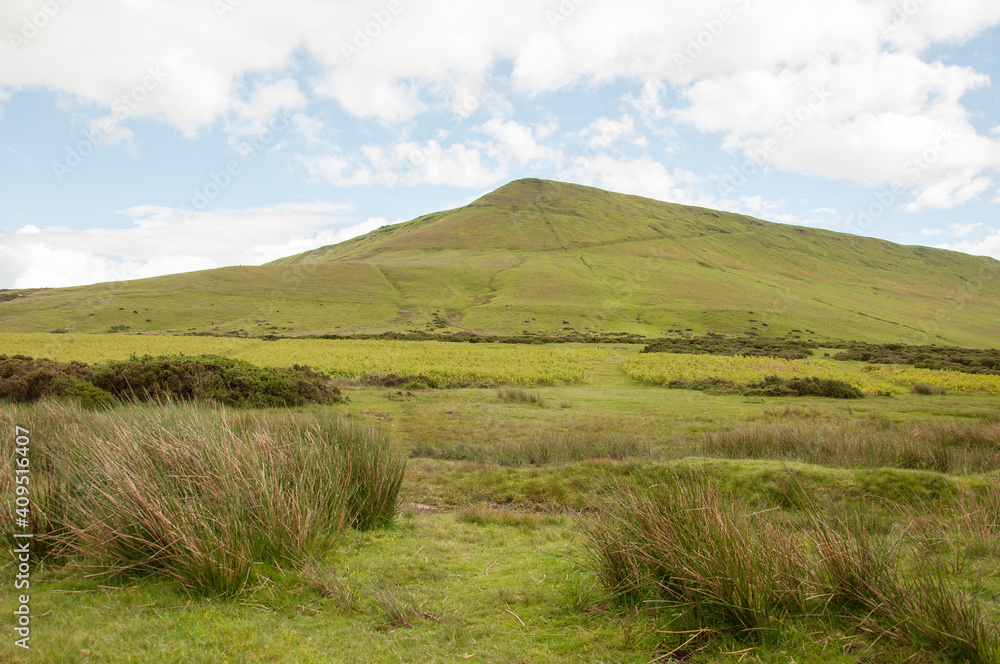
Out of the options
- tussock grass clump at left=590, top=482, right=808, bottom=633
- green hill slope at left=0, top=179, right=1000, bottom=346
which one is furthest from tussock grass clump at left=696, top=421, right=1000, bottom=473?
green hill slope at left=0, top=179, right=1000, bottom=346

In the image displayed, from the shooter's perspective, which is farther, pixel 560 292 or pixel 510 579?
pixel 560 292

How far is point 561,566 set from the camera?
22.1ft

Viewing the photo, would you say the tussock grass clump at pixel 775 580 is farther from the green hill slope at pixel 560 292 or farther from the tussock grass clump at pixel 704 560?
the green hill slope at pixel 560 292

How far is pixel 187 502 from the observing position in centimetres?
571

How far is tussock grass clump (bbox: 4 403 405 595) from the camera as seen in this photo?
17.9 feet

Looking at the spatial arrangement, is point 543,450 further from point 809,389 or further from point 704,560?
point 809,389

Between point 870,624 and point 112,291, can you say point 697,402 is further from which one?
point 112,291

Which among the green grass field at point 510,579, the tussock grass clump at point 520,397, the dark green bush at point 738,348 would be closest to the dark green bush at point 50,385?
the green grass field at point 510,579

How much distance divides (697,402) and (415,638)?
2163 centimetres

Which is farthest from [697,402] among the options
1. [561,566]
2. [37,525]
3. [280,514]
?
[37,525]

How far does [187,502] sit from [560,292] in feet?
321

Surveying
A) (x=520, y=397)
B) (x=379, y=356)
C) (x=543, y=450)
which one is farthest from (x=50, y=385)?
(x=379, y=356)

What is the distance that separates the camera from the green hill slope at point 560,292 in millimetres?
79625

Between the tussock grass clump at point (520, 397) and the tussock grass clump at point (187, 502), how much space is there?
53.2 feet
